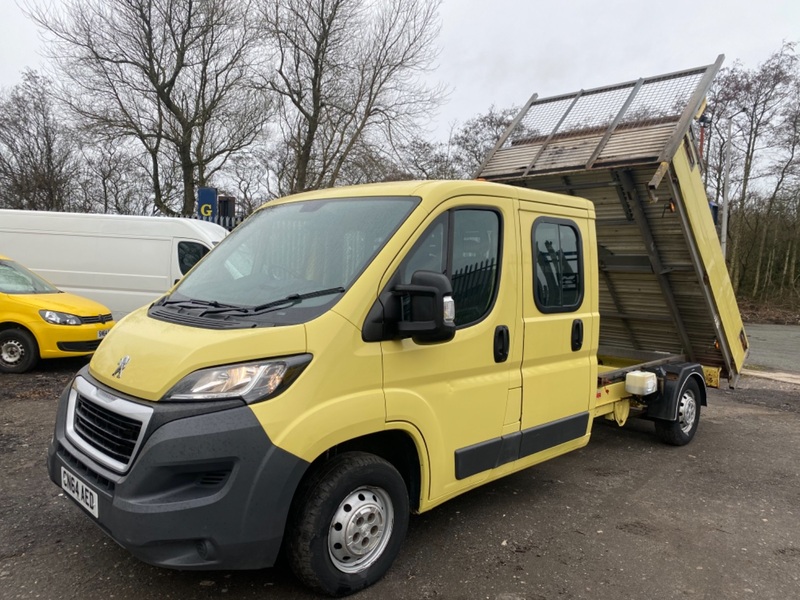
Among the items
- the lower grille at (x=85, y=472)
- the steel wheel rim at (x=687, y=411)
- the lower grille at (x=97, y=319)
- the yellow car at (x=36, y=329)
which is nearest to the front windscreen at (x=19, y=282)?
the yellow car at (x=36, y=329)

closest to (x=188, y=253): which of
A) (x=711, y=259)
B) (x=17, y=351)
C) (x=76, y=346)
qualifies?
(x=76, y=346)

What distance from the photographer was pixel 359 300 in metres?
2.81

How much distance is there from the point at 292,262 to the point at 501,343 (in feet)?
4.44

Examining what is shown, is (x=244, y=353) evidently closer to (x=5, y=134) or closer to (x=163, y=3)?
(x=163, y=3)

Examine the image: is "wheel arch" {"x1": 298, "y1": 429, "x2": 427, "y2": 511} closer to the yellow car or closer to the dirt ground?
the dirt ground

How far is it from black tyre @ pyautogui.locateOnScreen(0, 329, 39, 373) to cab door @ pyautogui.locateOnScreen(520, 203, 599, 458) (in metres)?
6.93

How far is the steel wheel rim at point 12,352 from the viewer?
25.1 ft

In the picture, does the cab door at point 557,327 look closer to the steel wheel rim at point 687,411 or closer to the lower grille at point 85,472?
the steel wheel rim at point 687,411

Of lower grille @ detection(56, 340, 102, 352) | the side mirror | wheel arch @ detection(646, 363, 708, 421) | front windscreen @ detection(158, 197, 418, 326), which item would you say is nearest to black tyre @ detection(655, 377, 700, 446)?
wheel arch @ detection(646, 363, 708, 421)

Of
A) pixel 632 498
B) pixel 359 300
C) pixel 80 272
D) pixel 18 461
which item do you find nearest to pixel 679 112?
pixel 632 498

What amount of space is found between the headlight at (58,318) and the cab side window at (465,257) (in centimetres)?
650

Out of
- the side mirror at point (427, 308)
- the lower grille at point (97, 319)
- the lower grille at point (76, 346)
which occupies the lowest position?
the lower grille at point (76, 346)

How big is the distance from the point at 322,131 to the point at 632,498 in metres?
17.7

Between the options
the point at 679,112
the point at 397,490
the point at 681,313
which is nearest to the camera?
the point at 397,490
